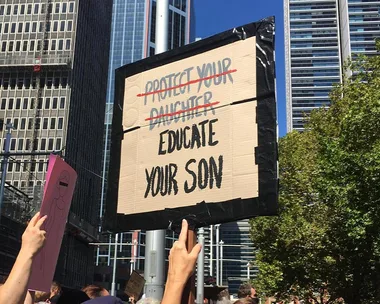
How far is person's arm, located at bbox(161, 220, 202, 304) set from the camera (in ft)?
7.14

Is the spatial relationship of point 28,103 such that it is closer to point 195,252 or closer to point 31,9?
point 31,9

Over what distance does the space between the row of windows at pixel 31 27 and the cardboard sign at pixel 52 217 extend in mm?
76167

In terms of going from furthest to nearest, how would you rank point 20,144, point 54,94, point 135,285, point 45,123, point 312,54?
point 312,54
point 54,94
point 45,123
point 20,144
point 135,285

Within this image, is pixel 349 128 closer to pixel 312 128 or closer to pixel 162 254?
pixel 312 128

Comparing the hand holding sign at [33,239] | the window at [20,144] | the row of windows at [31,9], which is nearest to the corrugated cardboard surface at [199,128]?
the hand holding sign at [33,239]

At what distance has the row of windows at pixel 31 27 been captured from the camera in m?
76.9

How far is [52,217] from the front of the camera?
4.11 metres

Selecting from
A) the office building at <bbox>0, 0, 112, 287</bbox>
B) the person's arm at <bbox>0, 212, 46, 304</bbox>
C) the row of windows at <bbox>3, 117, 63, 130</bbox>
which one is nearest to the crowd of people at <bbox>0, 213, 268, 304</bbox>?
the person's arm at <bbox>0, 212, 46, 304</bbox>

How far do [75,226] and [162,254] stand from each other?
222 ft

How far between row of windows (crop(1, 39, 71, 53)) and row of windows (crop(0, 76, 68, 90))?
4.24 m

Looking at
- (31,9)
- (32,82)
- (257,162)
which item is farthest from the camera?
(31,9)

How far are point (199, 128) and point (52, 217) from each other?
4.35 ft

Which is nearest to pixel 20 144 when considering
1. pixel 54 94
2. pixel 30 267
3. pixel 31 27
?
pixel 54 94

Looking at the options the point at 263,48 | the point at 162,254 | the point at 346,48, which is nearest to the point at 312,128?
the point at 162,254
